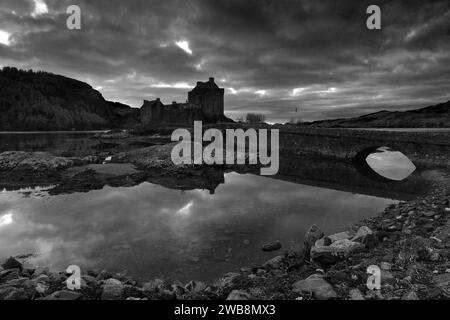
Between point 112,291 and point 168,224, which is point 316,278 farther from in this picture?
point 168,224

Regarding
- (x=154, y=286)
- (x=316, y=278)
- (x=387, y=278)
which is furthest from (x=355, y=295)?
(x=154, y=286)

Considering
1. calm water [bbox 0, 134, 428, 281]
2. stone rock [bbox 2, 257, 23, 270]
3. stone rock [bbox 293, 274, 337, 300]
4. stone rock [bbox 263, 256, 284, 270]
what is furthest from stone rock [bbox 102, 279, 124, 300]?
stone rock [bbox 263, 256, 284, 270]

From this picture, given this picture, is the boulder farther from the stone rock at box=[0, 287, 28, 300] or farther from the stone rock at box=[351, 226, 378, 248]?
the stone rock at box=[0, 287, 28, 300]

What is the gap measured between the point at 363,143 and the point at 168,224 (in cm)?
2862

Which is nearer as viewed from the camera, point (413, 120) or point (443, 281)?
point (443, 281)

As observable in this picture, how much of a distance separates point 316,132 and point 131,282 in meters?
34.8

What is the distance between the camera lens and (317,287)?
5.88 m

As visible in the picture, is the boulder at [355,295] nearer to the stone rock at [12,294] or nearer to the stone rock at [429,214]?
the stone rock at [12,294]

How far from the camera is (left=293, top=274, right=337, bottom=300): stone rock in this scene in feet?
18.4

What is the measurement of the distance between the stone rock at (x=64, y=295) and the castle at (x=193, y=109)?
115133mm

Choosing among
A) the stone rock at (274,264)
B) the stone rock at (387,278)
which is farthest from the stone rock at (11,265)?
the stone rock at (387,278)

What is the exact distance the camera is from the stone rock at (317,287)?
18.4 feet

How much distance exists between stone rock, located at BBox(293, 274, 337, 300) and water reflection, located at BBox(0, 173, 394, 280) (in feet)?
9.57
